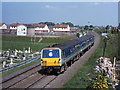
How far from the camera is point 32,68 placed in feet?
77.7

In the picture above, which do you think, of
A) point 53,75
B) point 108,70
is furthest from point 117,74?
point 53,75

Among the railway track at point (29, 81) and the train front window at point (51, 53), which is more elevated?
the train front window at point (51, 53)

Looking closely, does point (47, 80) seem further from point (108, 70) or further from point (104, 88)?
point (108, 70)

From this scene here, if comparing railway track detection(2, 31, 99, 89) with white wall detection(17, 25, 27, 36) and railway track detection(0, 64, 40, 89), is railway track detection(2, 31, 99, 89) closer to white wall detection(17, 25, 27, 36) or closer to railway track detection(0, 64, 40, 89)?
railway track detection(0, 64, 40, 89)

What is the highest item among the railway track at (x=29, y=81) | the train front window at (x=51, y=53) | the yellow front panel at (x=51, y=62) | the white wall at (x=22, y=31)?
the white wall at (x=22, y=31)

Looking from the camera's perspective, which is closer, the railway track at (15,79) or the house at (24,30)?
the railway track at (15,79)

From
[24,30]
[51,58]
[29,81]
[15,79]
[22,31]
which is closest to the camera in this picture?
[29,81]

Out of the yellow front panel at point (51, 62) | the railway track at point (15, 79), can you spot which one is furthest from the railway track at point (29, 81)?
the yellow front panel at point (51, 62)

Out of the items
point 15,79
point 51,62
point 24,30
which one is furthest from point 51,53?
point 24,30

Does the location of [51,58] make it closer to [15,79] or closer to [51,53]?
[51,53]

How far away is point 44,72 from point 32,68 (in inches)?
101

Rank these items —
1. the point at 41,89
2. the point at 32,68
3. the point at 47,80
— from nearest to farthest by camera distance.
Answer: the point at 41,89, the point at 47,80, the point at 32,68

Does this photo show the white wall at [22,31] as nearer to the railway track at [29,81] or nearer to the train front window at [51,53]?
the railway track at [29,81]

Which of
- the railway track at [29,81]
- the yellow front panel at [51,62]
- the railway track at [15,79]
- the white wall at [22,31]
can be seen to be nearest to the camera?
the railway track at [29,81]
